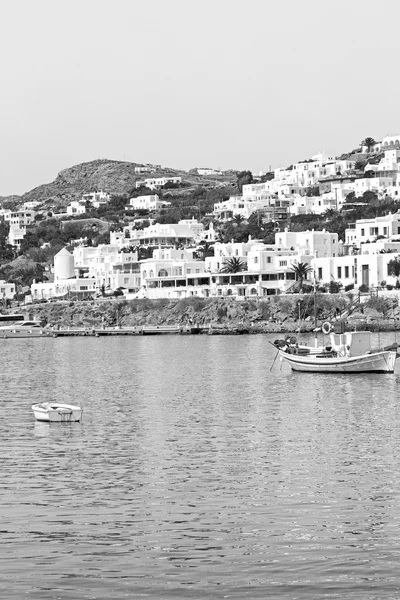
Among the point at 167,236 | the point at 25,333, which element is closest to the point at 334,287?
the point at 25,333

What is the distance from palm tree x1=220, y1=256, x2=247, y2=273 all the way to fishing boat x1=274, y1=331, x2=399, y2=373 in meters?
73.5

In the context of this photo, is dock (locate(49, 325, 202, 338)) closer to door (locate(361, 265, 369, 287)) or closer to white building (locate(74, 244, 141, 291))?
door (locate(361, 265, 369, 287))

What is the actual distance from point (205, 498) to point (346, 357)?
3890cm

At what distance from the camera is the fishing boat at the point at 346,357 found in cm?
6347

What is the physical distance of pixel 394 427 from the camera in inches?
1519

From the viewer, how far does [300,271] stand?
5276 inches

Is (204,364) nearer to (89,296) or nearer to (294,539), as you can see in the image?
(294,539)

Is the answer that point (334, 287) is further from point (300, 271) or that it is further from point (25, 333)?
point (25, 333)

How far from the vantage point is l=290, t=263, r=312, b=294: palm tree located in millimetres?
133625

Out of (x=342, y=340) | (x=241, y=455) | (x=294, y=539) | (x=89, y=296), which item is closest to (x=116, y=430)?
(x=241, y=455)

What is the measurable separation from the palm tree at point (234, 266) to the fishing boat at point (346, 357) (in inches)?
2896

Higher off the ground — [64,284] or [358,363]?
[64,284]

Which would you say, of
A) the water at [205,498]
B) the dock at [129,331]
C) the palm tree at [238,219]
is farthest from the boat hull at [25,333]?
the water at [205,498]

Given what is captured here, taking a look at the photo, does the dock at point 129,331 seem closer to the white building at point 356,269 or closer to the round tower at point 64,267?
the white building at point 356,269
